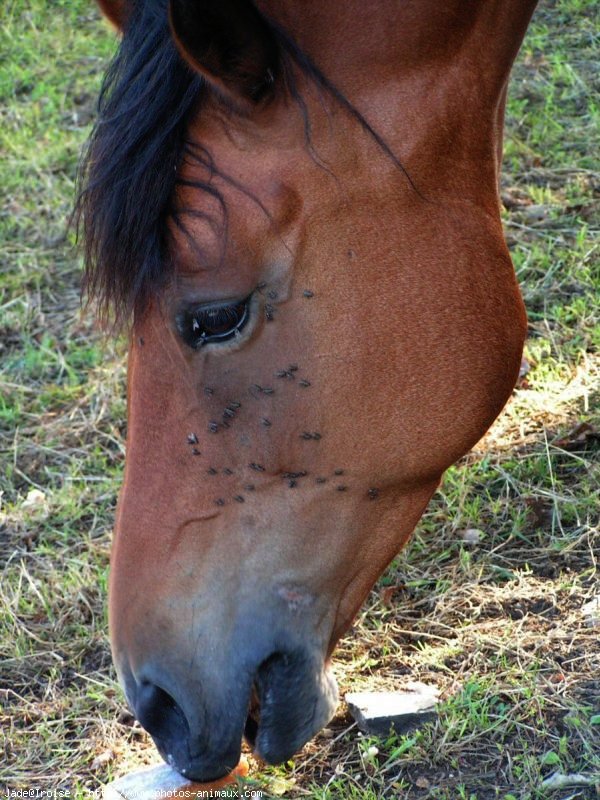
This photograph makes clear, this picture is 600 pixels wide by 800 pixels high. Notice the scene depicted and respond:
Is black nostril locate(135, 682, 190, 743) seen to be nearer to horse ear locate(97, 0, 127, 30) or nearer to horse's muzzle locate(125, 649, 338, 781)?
horse's muzzle locate(125, 649, 338, 781)

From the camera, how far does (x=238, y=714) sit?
1.93 metres

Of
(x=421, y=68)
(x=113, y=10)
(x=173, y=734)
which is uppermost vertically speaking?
(x=113, y=10)

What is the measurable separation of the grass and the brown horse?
1.55 ft

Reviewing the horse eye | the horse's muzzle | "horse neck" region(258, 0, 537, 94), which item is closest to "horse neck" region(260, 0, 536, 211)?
"horse neck" region(258, 0, 537, 94)

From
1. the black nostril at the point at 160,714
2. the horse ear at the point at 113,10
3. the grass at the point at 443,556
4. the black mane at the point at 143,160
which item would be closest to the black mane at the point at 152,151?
the black mane at the point at 143,160

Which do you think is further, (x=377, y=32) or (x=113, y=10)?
(x=113, y=10)

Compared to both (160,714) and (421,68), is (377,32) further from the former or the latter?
(160,714)

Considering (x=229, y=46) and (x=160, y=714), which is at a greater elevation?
(x=229, y=46)

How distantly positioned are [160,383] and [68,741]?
1.13 metres

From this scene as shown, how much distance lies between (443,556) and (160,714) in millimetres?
1179

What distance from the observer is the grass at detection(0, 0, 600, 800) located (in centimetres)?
229

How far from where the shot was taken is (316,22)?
6.30 ft

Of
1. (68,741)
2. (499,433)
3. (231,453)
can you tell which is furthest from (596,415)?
(68,741)

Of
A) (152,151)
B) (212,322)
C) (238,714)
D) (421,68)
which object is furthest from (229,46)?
(238,714)
